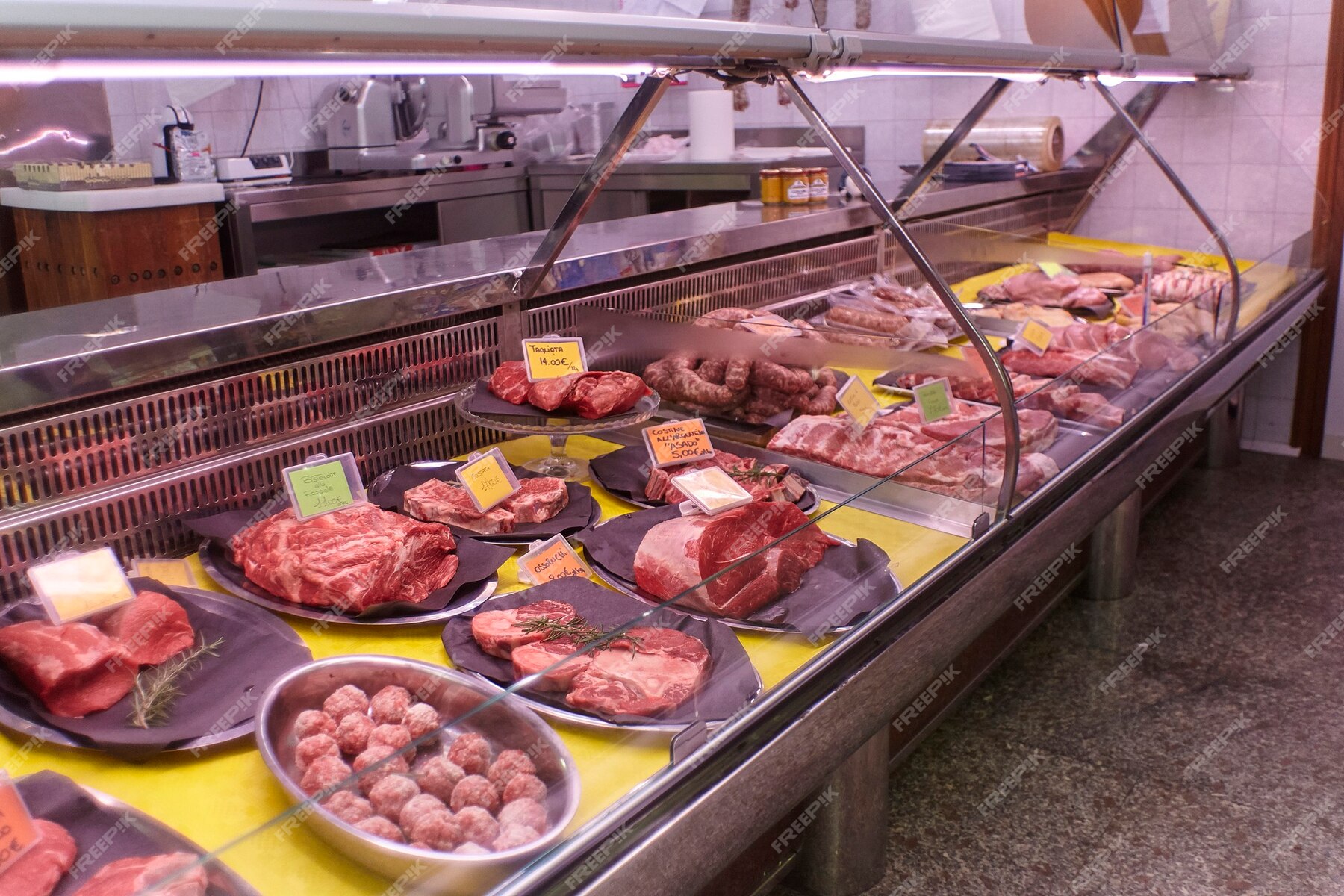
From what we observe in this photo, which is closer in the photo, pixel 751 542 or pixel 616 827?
pixel 616 827

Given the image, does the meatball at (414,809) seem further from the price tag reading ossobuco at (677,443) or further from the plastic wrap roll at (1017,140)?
the plastic wrap roll at (1017,140)

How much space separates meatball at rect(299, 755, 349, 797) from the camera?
1.19 metres

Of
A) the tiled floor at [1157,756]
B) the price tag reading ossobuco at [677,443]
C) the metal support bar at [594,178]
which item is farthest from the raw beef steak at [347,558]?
the tiled floor at [1157,756]

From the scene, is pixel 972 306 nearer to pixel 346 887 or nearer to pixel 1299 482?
pixel 1299 482

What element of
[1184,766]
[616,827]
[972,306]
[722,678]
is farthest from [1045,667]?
[616,827]

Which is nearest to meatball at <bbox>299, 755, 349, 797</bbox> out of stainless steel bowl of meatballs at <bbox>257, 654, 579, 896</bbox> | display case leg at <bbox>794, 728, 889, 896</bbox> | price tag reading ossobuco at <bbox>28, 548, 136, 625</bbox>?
stainless steel bowl of meatballs at <bbox>257, 654, 579, 896</bbox>

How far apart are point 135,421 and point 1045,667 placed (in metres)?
2.44

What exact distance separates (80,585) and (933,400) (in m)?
1.65

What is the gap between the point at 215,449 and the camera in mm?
1845

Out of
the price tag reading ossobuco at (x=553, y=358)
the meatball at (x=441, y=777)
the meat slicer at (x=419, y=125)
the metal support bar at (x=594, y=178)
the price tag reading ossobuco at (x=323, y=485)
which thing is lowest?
the meatball at (x=441, y=777)

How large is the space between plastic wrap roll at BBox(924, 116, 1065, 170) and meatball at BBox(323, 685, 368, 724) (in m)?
3.95

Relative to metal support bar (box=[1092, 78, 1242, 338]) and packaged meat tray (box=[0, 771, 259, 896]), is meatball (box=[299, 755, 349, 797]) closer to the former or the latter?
packaged meat tray (box=[0, 771, 259, 896])

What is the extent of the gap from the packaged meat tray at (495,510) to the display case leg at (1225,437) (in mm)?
3466

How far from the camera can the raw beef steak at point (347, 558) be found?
1625 mm
